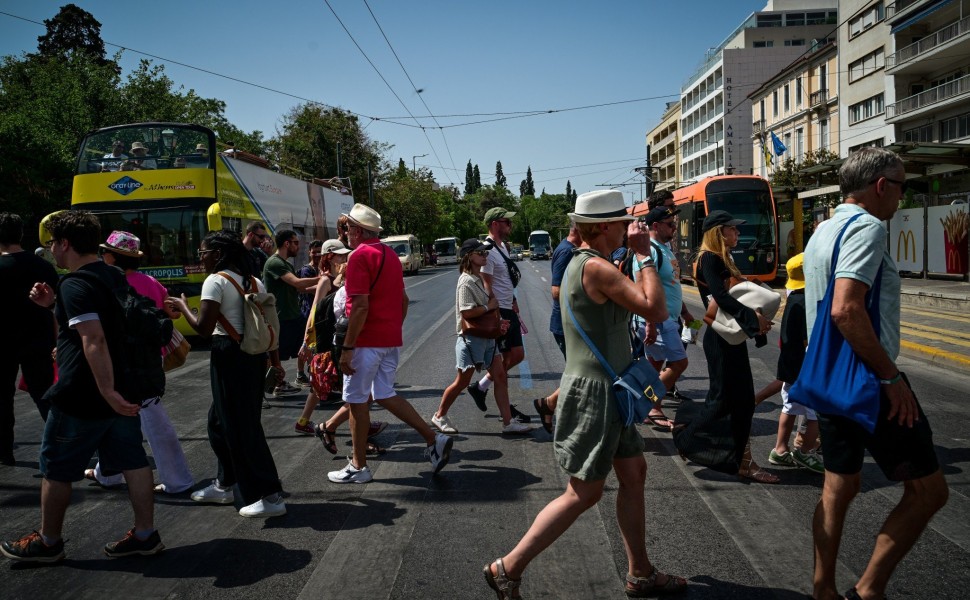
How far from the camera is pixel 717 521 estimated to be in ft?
13.0

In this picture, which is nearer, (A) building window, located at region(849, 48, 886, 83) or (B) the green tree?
(A) building window, located at region(849, 48, 886, 83)

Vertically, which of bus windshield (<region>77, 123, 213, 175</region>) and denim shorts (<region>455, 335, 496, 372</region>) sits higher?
bus windshield (<region>77, 123, 213, 175</region>)

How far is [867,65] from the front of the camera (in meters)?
38.0

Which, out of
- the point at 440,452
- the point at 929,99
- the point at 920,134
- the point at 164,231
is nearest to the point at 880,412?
the point at 440,452

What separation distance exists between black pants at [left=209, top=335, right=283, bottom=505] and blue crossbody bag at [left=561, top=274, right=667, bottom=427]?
2.18 m

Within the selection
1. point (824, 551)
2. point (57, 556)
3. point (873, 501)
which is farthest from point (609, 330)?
point (57, 556)

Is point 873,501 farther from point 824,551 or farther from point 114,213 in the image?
point 114,213

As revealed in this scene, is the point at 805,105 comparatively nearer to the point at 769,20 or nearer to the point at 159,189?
the point at 769,20

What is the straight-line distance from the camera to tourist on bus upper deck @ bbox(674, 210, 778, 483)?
4.43m

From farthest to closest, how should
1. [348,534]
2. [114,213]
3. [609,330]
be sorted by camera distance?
[114,213]
[348,534]
[609,330]

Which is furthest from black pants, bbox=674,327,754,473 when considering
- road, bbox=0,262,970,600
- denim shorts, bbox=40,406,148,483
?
denim shorts, bbox=40,406,148,483

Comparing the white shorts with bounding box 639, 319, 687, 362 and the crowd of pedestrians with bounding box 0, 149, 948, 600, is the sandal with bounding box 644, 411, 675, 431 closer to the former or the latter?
the crowd of pedestrians with bounding box 0, 149, 948, 600

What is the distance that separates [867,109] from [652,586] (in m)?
42.0

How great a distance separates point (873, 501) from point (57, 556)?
4369mm
